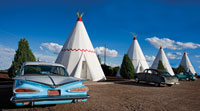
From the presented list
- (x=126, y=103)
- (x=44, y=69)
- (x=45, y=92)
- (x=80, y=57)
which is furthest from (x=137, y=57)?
(x=45, y=92)

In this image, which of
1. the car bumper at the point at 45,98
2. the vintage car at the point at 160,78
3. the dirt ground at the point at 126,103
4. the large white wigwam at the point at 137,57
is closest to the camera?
the car bumper at the point at 45,98

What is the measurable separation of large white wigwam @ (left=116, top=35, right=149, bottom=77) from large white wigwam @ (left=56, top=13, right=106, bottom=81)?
28.4 feet

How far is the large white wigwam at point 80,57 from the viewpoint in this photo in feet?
41.4

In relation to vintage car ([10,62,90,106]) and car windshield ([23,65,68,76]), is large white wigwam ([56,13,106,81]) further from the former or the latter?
vintage car ([10,62,90,106])

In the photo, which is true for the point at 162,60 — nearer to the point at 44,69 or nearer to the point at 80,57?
the point at 80,57

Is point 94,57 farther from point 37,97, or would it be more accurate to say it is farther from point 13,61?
point 37,97

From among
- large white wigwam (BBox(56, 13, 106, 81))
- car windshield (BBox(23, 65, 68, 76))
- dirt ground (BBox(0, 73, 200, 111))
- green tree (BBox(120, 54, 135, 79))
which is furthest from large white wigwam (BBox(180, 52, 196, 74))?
car windshield (BBox(23, 65, 68, 76))

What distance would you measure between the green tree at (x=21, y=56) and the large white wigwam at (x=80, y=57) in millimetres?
3048

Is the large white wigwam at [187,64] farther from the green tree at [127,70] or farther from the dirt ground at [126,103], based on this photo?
the dirt ground at [126,103]

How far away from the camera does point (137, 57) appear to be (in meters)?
21.1

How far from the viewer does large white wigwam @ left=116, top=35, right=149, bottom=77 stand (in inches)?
815

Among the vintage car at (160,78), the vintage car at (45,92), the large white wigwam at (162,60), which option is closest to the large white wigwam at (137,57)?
the large white wigwam at (162,60)

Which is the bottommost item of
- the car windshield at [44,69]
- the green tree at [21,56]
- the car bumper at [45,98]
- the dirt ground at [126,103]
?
the dirt ground at [126,103]

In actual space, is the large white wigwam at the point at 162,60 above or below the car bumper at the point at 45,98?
above
